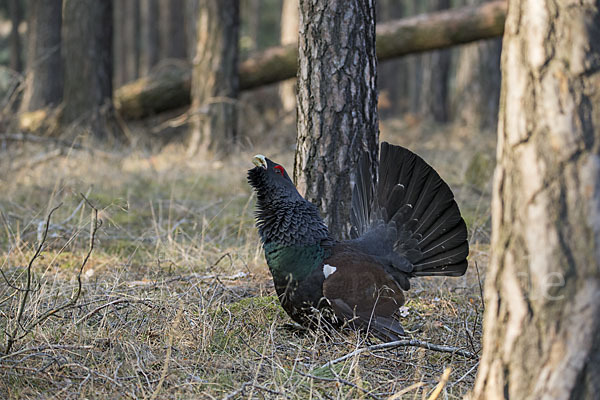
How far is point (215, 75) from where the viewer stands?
8.62 meters

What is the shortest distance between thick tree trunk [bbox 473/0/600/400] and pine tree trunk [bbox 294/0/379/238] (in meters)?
2.12

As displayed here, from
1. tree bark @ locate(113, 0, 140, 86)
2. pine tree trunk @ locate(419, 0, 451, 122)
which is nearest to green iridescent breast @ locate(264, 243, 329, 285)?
pine tree trunk @ locate(419, 0, 451, 122)

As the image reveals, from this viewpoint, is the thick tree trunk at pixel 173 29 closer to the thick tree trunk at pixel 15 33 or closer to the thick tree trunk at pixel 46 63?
the thick tree trunk at pixel 46 63

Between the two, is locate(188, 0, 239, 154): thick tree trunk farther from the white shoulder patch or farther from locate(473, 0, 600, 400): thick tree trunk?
locate(473, 0, 600, 400): thick tree trunk

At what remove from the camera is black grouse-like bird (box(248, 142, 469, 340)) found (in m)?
3.14

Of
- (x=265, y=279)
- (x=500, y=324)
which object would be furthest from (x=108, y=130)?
(x=500, y=324)

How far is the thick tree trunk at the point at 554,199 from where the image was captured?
1.68 m

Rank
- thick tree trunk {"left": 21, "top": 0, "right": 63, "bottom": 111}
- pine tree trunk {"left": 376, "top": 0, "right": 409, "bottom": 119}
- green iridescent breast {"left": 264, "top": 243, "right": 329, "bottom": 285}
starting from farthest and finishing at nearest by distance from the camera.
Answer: pine tree trunk {"left": 376, "top": 0, "right": 409, "bottom": 119}, thick tree trunk {"left": 21, "top": 0, "right": 63, "bottom": 111}, green iridescent breast {"left": 264, "top": 243, "right": 329, "bottom": 285}

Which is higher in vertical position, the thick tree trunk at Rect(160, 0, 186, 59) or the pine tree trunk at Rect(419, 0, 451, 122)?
the thick tree trunk at Rect(160, 0, 186, 59)

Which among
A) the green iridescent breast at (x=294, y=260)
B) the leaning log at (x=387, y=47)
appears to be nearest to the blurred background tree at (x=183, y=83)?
the leaning log at (x=387, y=47)

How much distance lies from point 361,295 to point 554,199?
62.6 inches

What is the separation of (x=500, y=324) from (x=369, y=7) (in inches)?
102

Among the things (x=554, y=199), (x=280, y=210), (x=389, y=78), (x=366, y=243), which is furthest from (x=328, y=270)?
(x=389, y=78)

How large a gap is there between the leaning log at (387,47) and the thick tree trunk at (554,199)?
7373 mm
